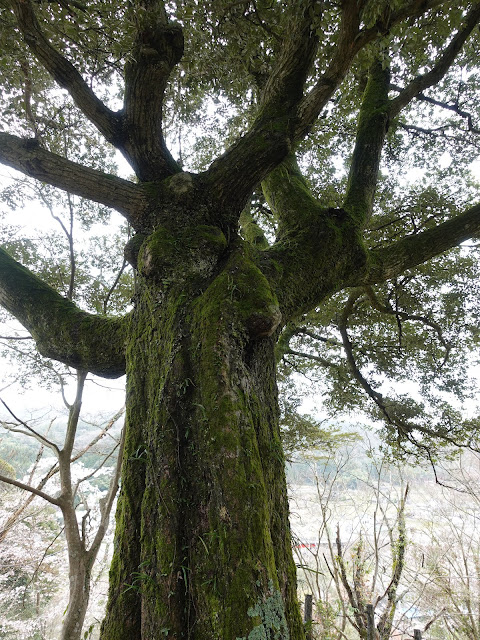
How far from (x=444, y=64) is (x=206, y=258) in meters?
3.66

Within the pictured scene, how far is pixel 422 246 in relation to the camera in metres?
3.19

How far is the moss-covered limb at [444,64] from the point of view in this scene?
3.45 meters

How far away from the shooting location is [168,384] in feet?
5.83

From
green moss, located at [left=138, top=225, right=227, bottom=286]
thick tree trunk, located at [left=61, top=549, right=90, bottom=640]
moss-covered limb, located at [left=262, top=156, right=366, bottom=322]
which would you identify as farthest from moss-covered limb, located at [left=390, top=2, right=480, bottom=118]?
thick tree trunk, located at [left=61, top=549, right=90, bottom=640]

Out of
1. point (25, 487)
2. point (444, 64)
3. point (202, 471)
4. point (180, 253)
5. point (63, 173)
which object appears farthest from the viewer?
point (444, 64)

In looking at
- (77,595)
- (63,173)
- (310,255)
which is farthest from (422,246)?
(77,595)

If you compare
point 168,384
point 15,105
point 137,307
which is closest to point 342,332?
point 137,307

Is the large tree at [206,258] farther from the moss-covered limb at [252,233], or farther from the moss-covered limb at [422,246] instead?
the moss-covered limb at [252,233]

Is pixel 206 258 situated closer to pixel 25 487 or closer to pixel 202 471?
pixel 202 471

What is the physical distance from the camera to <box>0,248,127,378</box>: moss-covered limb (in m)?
2.56

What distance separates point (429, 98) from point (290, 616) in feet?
19.7

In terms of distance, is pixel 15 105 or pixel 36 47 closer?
pixel 36 47

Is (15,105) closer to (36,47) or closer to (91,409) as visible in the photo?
(36,47)

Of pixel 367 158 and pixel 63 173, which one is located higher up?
pixel 367 158
